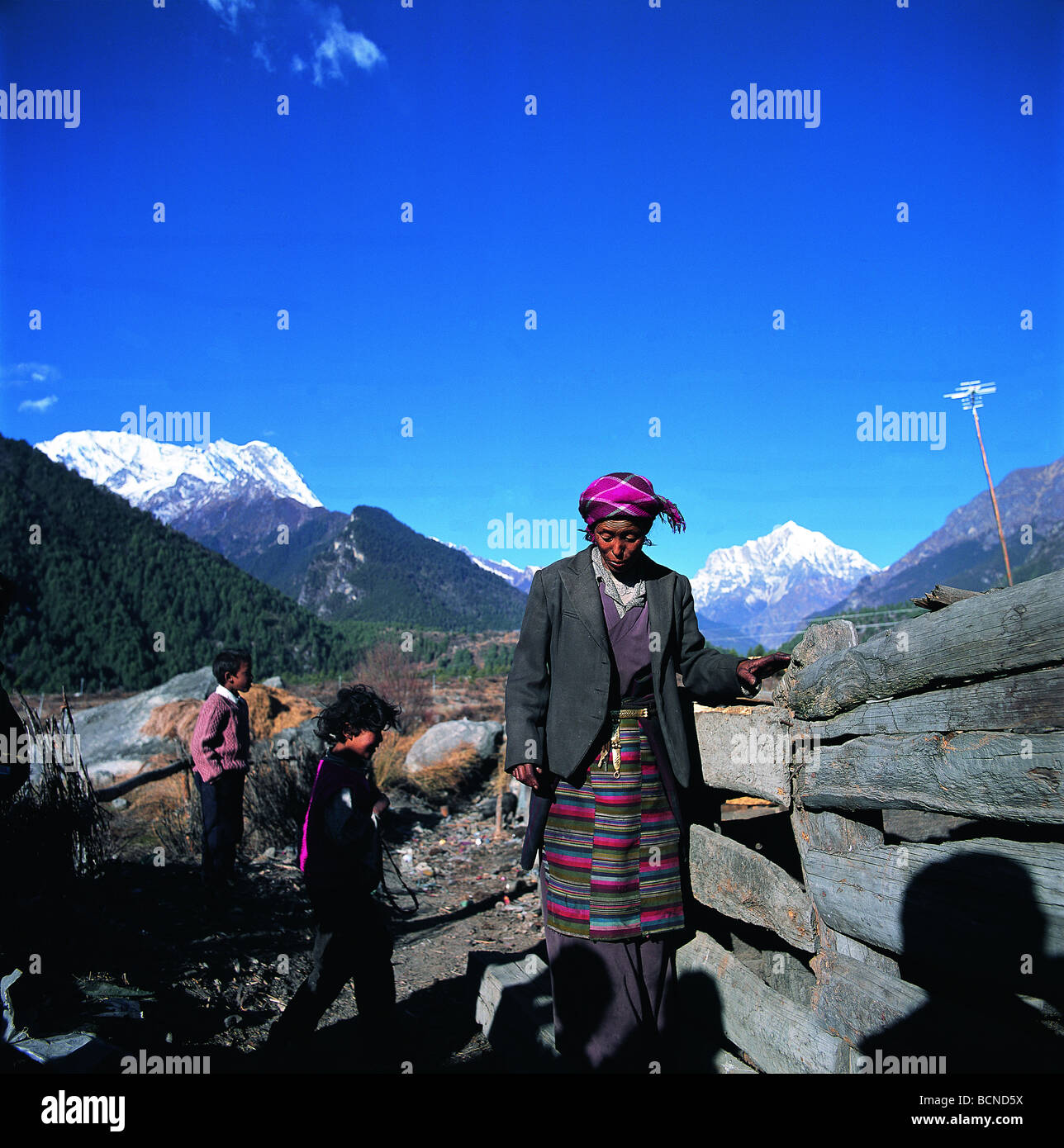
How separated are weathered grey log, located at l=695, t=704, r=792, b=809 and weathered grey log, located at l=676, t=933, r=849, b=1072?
62 centimetres

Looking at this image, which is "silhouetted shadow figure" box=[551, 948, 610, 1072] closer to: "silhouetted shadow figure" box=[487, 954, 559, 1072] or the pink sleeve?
"silhouetted shadow figure" box=[487, 954, 559, 1072]

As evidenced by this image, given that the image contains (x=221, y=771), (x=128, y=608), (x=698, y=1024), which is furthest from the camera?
(x=128, y=608)

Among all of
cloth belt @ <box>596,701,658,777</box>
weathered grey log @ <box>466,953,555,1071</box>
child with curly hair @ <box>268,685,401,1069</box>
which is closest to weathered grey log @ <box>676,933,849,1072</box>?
weathered grey log @ <box>466,953,555,1071</box>

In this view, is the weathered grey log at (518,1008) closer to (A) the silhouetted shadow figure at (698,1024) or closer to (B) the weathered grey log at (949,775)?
(A) the silhouetted shadow figure at (698,1024)

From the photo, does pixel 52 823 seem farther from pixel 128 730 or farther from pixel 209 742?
pixel 128 730

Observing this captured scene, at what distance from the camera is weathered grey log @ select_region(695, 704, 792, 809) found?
2.43 meters

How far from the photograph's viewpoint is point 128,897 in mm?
4957

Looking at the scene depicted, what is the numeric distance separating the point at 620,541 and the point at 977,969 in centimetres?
148

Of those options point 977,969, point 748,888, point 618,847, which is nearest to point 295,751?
point 618,847

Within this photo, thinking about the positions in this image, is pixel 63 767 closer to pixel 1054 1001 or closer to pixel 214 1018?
pixel 214 1018

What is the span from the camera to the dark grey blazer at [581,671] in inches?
95.3

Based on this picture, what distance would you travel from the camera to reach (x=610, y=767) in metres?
2.45
